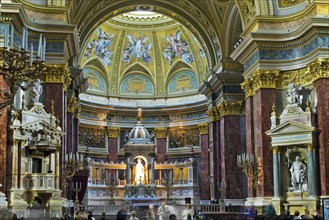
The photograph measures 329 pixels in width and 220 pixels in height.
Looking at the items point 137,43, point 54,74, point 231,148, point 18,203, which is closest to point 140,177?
point 231,148

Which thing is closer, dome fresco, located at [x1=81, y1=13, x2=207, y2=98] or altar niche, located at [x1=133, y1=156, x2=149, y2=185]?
→ altar niche, located at [x1=133, y1=156, x2=149, y2=185]

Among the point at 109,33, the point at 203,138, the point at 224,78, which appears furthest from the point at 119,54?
the point at 224,78

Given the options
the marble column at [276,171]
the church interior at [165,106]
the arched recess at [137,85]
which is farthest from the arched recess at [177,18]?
the marble column at [276,171]

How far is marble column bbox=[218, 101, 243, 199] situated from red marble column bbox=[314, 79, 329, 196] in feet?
25.8

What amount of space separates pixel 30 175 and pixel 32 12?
→ 629 centimetres

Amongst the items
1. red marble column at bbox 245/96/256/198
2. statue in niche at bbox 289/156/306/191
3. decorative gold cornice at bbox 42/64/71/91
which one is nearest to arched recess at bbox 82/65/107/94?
decorative gold cornice at bbox 42/64/71/91

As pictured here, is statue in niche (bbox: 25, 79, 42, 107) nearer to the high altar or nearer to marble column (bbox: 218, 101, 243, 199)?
marble column (bbox: 218, 101, 243, 199)

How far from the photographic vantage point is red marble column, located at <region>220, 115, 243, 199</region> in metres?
26.1

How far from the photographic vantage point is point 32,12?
1983 cm

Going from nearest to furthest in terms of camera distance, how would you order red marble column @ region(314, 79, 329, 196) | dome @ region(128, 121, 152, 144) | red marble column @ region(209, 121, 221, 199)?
red marble column @ region(314, 79, 329, 196), red marble column @ region(209, 121, 221, 199), dome @ region(128, 121, 152, 144)

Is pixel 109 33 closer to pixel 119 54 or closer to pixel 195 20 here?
pixel 119 54

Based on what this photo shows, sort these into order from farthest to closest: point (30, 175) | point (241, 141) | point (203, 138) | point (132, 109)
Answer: point (132, 109)
point (203, 138)
point (241, 141)
point (30, 175)

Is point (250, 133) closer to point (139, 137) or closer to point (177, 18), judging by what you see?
point (177, 18)

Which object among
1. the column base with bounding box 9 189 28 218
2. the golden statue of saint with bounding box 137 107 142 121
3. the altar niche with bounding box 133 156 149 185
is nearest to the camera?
the column base with bounding box 9 189 28 218
